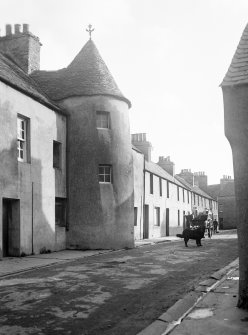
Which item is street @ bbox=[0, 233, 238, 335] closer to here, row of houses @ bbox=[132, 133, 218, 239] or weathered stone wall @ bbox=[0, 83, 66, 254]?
weathered stone wall @ bbox=[0, 83, 66, 254]

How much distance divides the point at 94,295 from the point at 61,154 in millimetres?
12118

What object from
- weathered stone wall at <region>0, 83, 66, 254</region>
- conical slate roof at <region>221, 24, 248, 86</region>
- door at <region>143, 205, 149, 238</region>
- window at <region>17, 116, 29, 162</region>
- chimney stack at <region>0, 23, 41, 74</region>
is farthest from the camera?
door at <region>143, 205, 149, 238</region>

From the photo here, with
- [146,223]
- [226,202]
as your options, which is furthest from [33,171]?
[226,202]

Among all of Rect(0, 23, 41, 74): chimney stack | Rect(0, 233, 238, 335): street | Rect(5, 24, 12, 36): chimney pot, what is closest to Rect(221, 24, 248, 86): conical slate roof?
Rect(0, 233, 238, 335): street

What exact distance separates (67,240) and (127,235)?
309cm

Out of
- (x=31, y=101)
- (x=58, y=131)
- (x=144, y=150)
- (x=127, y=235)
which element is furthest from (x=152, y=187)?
(x=31, y=101)

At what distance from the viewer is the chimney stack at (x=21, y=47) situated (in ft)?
71.4

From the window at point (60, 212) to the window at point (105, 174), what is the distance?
220cm

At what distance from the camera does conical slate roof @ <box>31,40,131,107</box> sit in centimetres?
2025

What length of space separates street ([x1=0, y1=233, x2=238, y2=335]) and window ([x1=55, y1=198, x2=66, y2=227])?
5.97 meters

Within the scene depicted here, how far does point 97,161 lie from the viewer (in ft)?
64.2

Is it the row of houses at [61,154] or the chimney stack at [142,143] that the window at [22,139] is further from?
the chimney stack at [142,143]

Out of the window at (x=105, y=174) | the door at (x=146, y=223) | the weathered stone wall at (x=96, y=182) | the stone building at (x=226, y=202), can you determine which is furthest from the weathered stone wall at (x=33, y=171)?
the stone building at (x=226, y=202)

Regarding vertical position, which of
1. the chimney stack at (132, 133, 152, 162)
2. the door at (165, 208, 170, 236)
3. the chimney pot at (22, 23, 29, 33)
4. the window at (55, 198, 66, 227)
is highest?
the chimney pot at (22, 23, 29, 33)
